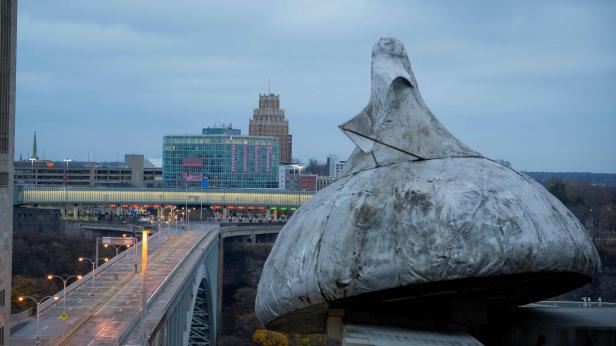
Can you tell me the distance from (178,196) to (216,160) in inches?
971

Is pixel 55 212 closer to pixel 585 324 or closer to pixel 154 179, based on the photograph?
pixel 154 179

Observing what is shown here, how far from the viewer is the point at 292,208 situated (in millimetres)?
135625

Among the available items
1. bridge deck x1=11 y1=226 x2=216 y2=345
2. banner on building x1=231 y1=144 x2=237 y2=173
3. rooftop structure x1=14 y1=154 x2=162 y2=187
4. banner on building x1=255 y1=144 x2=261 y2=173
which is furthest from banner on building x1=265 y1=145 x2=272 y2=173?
bridge deck x1=11 y1=226 x2=216 y2=345

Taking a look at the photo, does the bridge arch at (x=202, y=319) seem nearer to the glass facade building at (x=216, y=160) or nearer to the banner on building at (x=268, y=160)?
the glass facade building at (x=216, y=160)

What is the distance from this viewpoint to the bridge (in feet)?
108

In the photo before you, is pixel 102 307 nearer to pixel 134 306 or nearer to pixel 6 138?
pixel 134 306

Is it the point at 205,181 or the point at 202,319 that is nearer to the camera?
the point at 202,319

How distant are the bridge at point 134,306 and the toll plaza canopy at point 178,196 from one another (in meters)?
62.7

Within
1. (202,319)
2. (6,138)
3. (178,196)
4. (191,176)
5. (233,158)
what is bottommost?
(202,319)

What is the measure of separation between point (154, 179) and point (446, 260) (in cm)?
17804

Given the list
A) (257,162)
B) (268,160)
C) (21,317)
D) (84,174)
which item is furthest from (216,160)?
(21,317)

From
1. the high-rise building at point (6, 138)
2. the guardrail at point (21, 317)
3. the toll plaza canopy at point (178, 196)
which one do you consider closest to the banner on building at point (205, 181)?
the toll plaza canopy at point (178, 196)

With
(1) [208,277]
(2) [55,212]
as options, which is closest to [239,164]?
(2) [55,212]

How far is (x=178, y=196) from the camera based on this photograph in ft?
444
